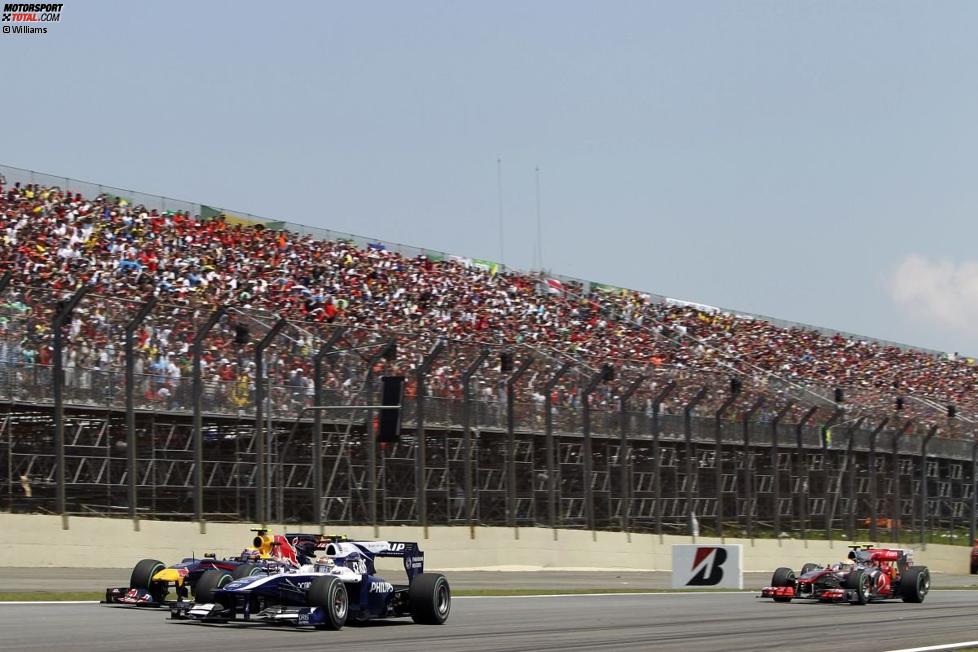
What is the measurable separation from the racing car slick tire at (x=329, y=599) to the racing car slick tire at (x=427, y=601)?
1.56 m

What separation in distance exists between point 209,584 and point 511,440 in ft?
70.8

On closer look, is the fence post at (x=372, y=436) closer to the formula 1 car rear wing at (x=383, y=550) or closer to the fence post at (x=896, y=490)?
the formula 1 car rear wing at (x=383, y=550)

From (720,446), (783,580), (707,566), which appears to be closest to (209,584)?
(707,566)

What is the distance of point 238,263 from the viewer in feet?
145

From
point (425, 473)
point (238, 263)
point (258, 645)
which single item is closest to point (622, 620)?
point (258, 645)

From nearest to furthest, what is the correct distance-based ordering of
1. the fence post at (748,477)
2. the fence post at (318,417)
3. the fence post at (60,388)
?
the fence post at (60,388) < the fence post at (318,417) < the fence post at (748,477)

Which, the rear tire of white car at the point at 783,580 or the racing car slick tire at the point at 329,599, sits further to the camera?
the rear tire of white car at the point at 783,580

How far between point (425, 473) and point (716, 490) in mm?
13026

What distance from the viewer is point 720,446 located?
46250 millimetres

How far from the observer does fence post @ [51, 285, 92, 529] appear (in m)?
28.6

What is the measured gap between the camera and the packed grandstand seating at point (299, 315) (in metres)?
30.4

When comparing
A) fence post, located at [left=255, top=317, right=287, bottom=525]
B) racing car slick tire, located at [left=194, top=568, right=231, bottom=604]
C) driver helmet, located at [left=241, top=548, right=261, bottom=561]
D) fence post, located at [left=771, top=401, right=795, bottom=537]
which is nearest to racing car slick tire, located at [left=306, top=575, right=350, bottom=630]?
racing car slick tire, located at [left=194, top=568, right=231, bottom=604]

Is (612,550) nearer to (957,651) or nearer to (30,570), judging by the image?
(30,570)

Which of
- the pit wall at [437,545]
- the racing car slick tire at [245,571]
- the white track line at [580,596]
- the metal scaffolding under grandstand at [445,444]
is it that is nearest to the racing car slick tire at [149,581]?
the racing car slick tire at [245,571]
